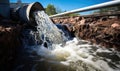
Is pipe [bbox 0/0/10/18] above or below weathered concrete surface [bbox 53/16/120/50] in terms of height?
above

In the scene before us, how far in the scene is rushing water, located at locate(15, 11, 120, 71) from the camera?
8.88ft

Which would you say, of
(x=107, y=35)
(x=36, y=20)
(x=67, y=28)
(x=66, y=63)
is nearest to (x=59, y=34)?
(x=67, y=28)

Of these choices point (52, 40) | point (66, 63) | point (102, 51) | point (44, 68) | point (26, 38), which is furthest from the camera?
point (52, 40)

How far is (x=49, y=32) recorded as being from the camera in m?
5.07

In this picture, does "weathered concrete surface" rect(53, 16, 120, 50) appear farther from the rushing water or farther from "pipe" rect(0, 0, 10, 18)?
"pipe" rect(0, 0, 10, 18)

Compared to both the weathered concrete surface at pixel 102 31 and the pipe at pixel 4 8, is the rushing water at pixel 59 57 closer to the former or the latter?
the weathered concrete surface at pixel 102 31

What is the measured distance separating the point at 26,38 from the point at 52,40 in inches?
40.2

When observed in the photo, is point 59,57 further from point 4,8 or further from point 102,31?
point 4,8

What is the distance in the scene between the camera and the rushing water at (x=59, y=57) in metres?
2.71

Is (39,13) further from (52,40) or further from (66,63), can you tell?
(66,63)

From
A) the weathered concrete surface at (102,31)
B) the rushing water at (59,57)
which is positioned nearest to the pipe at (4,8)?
the rushing water at (59,57)

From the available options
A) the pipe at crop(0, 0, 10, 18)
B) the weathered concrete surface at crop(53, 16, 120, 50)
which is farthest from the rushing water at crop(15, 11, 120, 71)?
the pipe at crop(0, 0, 10, 18)

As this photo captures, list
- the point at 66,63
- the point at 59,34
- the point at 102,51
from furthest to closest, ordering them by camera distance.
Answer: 1. the point at 59,34
2. the point at 102,51
3. the point at 66,63

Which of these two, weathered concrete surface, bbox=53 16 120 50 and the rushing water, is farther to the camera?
weathered concrete surface, bbox=53 16 120 50
